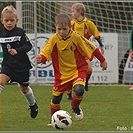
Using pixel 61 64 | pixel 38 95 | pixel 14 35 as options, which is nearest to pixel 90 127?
pixel 61 64

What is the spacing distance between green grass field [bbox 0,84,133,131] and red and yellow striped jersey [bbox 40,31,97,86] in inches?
26.2

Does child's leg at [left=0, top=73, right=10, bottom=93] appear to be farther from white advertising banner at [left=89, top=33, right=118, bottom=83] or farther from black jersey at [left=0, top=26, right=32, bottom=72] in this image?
white advertising banner at [left=89, top=33, right=118, bottom=83]

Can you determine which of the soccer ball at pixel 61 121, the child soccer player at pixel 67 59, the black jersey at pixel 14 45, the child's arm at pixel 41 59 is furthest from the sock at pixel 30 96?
the soccer ball at pixel 61 121

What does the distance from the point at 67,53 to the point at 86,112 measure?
1697 millimetres

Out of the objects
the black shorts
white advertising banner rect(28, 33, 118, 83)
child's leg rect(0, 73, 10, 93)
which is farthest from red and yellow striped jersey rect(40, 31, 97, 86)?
white advertising banner rect(28, 33, 118, 83)

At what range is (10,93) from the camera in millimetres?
11953

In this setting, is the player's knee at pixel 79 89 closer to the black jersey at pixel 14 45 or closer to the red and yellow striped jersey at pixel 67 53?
the red and yellow striped jersey at pixel 67 53

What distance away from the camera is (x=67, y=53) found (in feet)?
22.6

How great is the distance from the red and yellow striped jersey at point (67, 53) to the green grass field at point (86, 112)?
0.66 m

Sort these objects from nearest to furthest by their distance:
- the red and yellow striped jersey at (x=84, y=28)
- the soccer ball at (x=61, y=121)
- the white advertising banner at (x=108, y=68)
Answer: the soccer ball at (x=61, y=121) → the red and yellow striped jersey at (x=84, y=28) → the white advertising banner at (x=108, y=68)

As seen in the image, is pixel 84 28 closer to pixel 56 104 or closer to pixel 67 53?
pixel 67 53

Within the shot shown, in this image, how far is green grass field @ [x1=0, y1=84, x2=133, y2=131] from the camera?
262 inches

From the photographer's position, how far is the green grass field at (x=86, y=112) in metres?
6.66

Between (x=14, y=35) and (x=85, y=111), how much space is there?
1.99m
